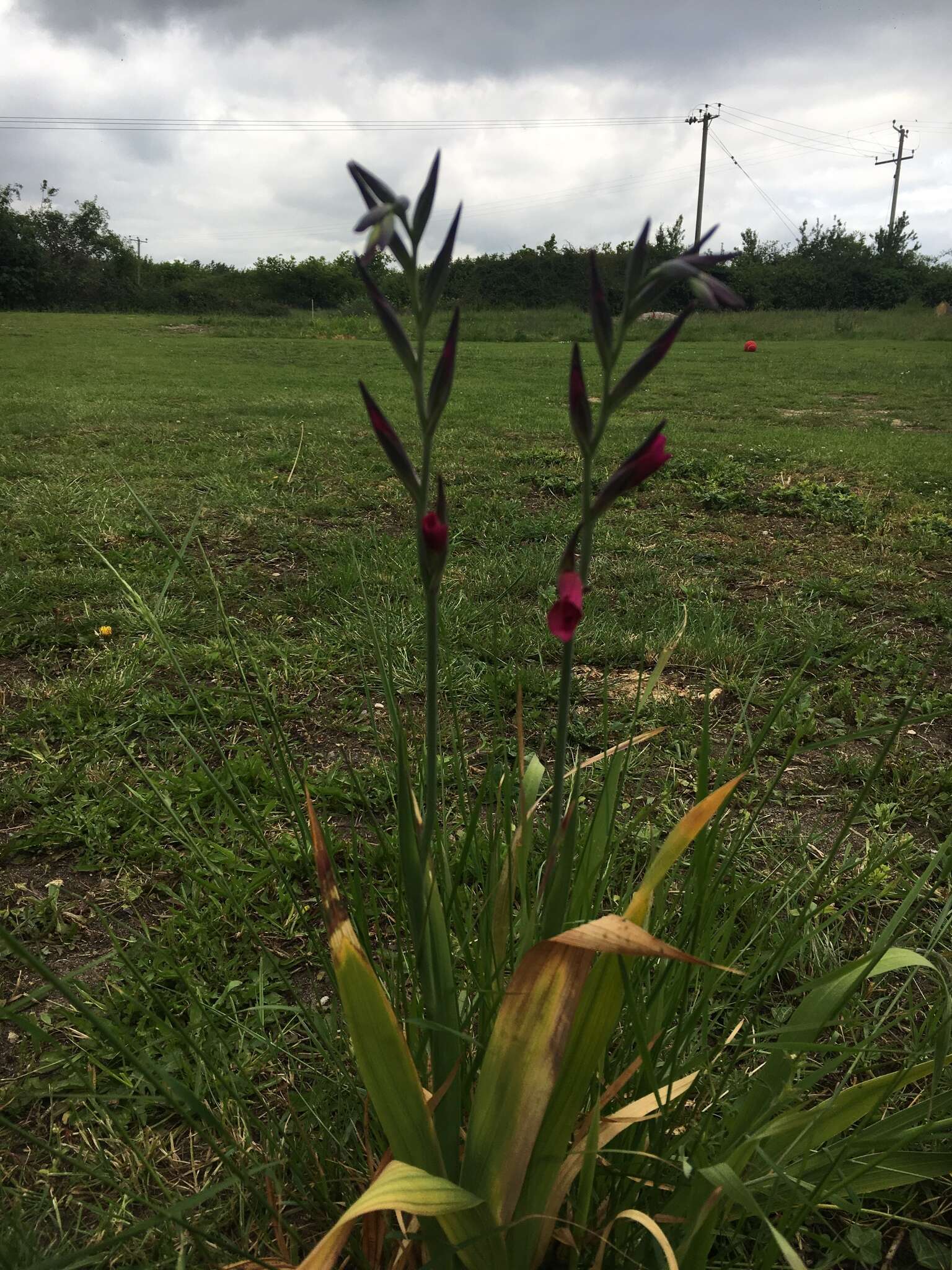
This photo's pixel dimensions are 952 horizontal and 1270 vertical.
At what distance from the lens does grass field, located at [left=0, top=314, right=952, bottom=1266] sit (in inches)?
44.0

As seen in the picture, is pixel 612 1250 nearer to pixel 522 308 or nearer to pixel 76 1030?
pixel 76 1030

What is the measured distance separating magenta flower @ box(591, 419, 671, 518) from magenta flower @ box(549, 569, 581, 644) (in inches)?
2.0

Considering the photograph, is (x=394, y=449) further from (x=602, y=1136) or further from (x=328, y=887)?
(x=602, y=1136)

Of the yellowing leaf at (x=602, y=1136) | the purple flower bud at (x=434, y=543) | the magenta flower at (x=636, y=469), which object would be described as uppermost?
the magenta flower at (x=636, y=469)

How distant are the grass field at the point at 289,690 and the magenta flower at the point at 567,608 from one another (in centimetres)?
39

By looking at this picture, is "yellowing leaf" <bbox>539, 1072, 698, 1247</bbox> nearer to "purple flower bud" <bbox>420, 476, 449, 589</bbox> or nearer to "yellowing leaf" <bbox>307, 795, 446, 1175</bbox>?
"yellowing leaf" <bbox>307, 795, 446, 1175</bbox>

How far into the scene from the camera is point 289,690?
97.0 inches

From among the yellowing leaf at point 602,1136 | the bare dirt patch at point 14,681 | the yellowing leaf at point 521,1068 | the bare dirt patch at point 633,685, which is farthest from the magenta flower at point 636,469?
the bare dirt patch at point 14,681

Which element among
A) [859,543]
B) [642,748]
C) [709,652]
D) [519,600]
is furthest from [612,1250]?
[859,543]

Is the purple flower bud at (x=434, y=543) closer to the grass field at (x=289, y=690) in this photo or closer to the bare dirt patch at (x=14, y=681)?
the grass field at (x=289, y=690)

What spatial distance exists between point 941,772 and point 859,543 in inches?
90.4

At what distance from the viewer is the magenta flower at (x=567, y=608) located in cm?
54

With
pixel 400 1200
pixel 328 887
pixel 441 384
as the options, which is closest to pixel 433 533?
pixel 441 384

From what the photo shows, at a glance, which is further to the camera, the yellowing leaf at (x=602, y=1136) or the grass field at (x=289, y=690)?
the grass field at (x=289, y=690)
